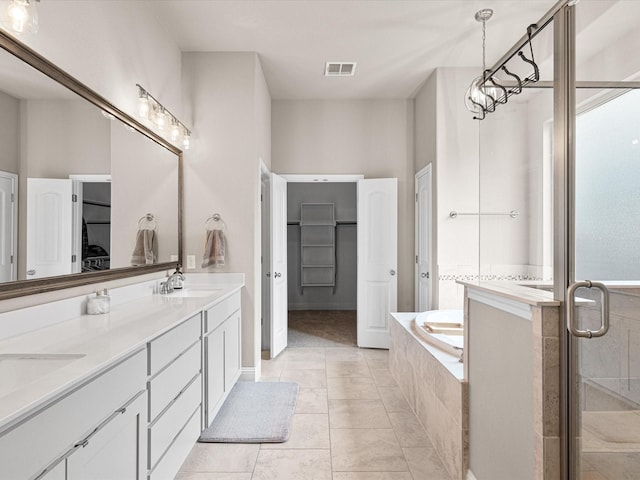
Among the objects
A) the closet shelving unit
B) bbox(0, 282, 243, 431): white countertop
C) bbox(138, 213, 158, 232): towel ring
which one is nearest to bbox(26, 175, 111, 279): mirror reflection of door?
bbox(0, 282, 243, 431): white countertop

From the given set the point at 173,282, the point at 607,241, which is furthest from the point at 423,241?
the point at 607,241

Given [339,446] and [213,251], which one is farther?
[213,251]

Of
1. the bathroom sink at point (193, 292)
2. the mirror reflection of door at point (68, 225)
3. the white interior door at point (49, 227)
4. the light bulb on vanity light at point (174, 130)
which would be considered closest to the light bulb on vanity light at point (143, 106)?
the light bulb on vanity light at point (174, 130)

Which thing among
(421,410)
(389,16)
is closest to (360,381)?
(421,410)

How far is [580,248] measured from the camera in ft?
4.10

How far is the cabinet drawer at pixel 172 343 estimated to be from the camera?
62.3 inches

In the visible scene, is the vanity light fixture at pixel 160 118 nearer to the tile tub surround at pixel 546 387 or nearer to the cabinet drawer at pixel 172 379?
the cabinet drawer at pixel 172 379

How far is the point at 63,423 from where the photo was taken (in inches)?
39.9

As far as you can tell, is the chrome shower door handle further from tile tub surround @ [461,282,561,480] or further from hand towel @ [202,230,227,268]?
hand towel @ [202,230,227,268]

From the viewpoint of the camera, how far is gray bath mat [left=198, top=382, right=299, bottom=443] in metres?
2.41

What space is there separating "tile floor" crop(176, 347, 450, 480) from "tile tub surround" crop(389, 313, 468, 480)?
94 mm

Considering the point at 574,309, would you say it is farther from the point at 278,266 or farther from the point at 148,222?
the point at 278,266

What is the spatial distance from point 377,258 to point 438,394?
233 centimetres

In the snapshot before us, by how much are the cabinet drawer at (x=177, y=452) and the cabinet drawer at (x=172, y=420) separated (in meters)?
0.04
